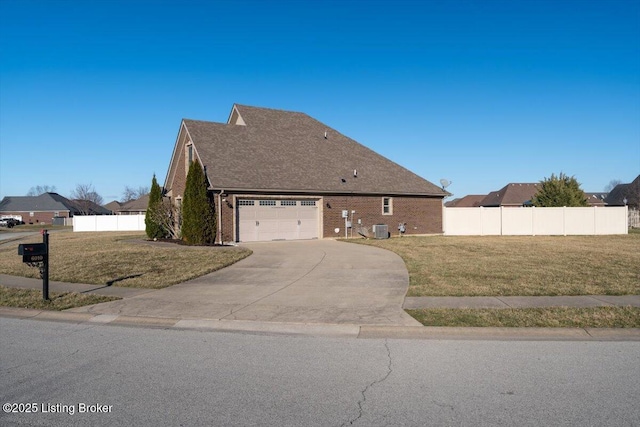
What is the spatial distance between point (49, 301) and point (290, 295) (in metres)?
5.18

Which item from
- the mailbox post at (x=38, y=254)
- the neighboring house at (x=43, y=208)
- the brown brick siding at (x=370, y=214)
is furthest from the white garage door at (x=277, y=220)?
the neighboring house at (x=43, y=208)

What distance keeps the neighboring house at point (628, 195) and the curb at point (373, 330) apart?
56.8 meters

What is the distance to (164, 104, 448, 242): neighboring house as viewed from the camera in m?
24.0

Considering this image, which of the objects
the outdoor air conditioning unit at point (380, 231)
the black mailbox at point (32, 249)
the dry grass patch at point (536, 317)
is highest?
the black mailbox at point (32, 249)

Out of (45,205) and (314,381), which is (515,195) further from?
(45,205)

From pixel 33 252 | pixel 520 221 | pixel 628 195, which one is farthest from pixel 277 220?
pixel 628 195

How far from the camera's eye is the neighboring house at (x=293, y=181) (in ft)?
78.8

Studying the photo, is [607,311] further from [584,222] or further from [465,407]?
[584,222]

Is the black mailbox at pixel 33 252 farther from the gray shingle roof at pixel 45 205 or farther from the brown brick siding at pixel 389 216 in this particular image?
the gray shingle roof at pixel 45 205

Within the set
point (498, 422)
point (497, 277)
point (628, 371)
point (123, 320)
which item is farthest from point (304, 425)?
point (497, 277)

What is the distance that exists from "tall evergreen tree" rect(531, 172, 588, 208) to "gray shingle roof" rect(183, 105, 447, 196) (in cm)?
1141

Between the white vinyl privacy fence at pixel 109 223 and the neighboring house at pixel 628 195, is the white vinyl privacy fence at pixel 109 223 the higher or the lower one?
the lower one

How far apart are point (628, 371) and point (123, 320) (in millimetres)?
7867

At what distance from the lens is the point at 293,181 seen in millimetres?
25484
